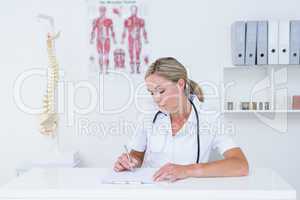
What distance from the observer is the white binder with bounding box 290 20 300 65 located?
2.73 metres

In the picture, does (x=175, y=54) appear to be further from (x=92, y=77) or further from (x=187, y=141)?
(x=187, y=141)

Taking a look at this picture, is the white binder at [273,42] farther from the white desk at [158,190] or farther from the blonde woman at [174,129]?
the white desk at [158,190]

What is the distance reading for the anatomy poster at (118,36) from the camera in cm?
304

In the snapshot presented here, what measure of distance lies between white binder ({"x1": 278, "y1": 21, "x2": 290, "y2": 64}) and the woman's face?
0.96m

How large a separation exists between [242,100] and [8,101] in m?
1.76

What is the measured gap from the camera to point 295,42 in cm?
273

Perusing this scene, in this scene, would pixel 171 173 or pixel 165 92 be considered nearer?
pixel 171 173

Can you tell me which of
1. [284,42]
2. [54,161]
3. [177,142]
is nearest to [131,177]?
[177,142]

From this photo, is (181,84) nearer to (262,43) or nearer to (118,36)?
(262,43)

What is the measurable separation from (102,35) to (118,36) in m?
0.12

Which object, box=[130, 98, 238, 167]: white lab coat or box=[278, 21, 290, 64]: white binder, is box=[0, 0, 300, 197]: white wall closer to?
box=[278, 21, 290, 64]: white binder

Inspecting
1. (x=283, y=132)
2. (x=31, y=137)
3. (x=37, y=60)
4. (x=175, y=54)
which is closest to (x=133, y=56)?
(x=175, y=54)

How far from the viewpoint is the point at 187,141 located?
2076 mm

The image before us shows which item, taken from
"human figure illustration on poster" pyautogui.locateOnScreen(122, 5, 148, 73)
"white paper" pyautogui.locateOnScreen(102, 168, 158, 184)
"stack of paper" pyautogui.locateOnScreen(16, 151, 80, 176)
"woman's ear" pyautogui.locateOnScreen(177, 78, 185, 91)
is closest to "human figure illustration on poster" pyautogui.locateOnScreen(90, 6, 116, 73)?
"human figure illustration on poster" pyautogui.locateOnScreen(122, 5, 148, 73)
